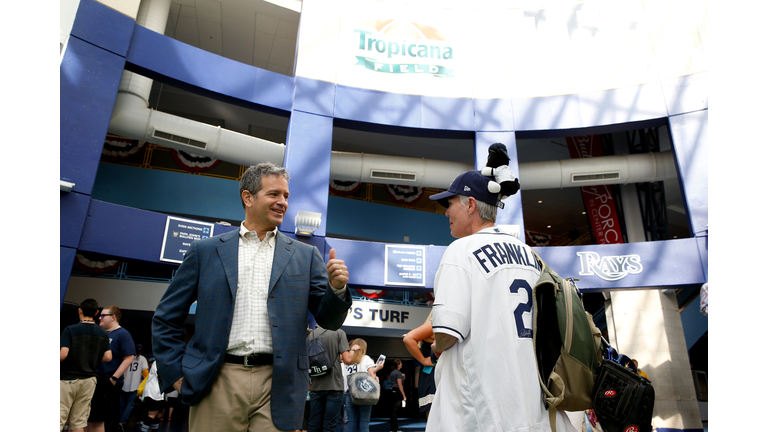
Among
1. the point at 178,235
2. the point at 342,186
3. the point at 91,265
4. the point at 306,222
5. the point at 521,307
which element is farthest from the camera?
the point at 342,186

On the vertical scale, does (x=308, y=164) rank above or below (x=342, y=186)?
below

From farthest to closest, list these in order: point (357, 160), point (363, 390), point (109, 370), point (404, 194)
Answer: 1. point (404, 194)
2. point (357, 160)
3. point (363, 390)
4. point (109, 370)

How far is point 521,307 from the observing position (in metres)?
1.89

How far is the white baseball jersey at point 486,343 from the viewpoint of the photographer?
170 centimetres

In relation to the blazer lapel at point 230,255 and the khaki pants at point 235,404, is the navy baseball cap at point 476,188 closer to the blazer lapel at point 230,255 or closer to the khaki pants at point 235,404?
the blazer lapel at point 230,255

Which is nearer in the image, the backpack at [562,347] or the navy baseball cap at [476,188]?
the backpack at [562,347]

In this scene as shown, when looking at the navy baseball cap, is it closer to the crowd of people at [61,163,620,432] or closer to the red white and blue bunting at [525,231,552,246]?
the crowd of people at [61,163,620,432]

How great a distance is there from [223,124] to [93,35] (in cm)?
690

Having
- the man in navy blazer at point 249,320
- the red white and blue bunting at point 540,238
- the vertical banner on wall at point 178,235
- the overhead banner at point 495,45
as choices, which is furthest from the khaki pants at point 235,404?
the red white and blue bunting at point 540,238

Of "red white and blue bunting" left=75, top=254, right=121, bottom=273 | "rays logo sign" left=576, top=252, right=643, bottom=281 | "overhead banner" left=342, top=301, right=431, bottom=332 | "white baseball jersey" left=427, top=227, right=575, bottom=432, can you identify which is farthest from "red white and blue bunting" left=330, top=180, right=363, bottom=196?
"white baseball jersey" left=427, top=227, right=575, bottom=432

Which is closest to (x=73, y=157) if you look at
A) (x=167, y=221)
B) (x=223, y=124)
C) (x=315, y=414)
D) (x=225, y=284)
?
(x=167, y=221)

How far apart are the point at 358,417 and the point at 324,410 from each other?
0.53 m

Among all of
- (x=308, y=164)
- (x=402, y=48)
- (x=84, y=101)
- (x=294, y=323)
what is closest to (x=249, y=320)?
(x=294, y=323)

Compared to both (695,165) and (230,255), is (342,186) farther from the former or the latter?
(230,255)
